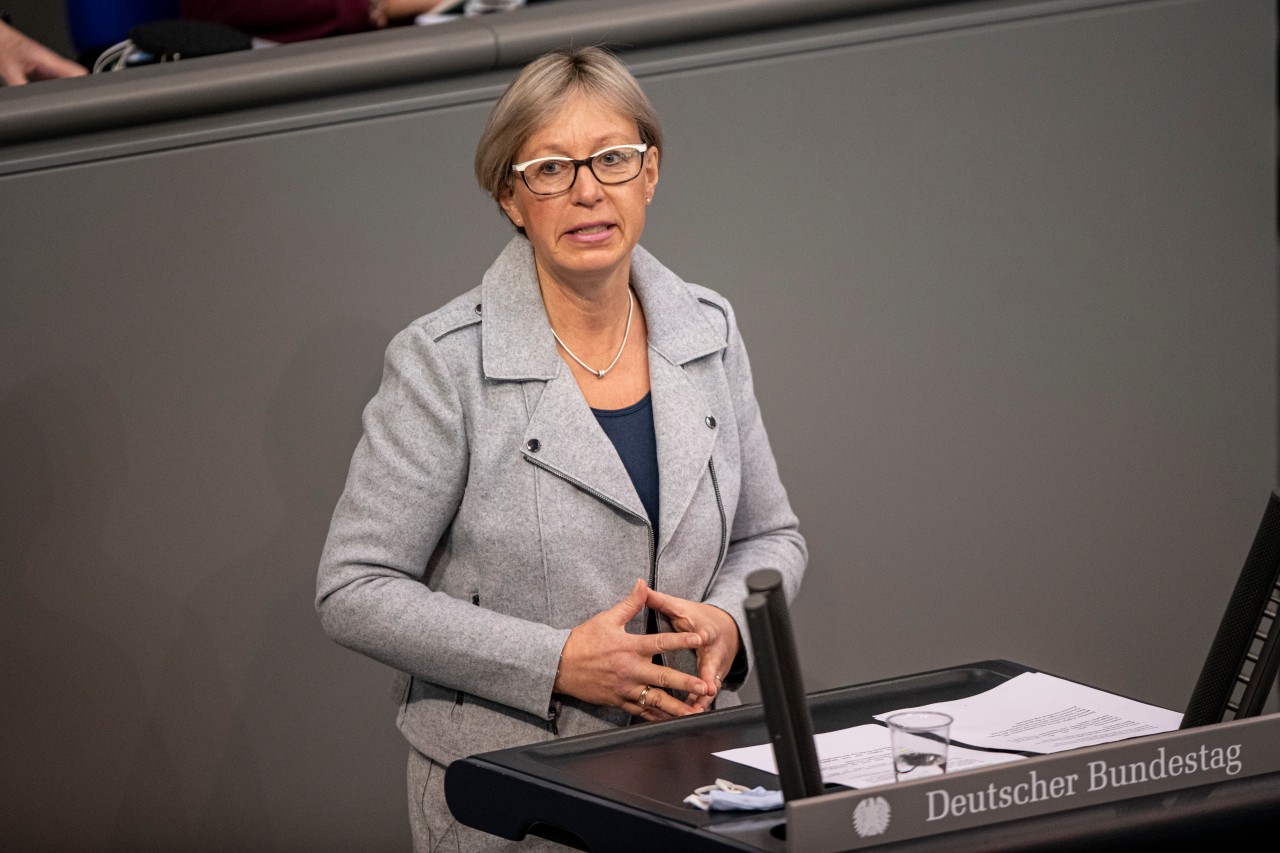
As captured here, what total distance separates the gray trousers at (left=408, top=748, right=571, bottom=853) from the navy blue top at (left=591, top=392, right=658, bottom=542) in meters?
0.43

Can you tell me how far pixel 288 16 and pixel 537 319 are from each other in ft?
4.37

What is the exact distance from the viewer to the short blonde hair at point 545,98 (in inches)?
74.1

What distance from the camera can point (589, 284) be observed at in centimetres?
197

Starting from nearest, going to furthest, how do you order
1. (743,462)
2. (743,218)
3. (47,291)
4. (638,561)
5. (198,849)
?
(638,561), (743,462), (47,291), (198,849), (743,218)

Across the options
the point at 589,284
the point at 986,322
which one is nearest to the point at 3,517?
the point at 589,284

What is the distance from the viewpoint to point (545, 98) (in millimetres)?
1880

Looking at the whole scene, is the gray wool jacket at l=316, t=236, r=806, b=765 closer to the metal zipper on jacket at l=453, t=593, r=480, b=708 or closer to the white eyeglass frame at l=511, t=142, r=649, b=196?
the metal zipper on jacket at l=453, t=593, r=480, b=708

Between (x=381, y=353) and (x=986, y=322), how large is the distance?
1.26m

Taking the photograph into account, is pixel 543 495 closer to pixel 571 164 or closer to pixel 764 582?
pixel 571 164

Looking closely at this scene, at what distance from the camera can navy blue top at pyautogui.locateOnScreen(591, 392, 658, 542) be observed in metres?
1.96

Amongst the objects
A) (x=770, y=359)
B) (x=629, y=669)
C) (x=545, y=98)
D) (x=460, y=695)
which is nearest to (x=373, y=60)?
(x=545, y=98)

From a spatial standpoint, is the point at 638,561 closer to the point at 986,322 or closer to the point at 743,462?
the point at 743,462

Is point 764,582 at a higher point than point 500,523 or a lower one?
lower

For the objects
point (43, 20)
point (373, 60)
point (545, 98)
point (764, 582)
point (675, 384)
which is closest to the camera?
point (764, 582)
